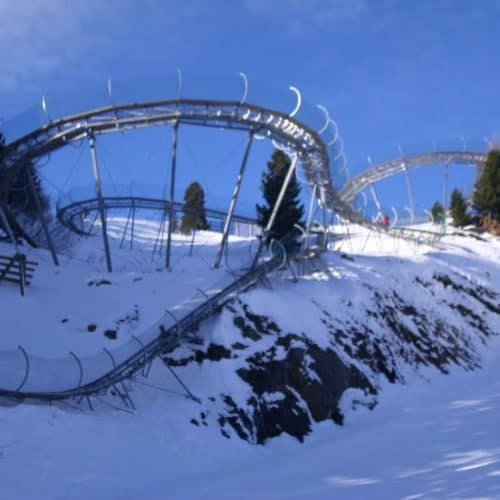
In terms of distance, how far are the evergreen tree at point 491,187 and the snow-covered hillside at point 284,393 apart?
1165 cm

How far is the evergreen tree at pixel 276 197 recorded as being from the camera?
1173 inches

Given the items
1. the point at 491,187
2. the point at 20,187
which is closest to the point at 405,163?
the point at 491,187

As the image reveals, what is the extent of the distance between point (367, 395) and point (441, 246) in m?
15.0

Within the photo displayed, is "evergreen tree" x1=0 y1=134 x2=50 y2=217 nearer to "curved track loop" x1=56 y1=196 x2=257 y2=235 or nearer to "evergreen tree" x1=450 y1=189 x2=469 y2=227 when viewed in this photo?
"curved track loop" x1=56 y1=196 x2=257 y2=235

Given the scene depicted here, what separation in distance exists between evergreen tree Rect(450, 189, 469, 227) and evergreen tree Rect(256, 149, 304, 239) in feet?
45.4

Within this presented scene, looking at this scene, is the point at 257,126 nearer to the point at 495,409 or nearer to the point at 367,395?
the point at 367,395

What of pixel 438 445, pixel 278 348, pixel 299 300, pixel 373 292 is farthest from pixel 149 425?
pixel 373 292

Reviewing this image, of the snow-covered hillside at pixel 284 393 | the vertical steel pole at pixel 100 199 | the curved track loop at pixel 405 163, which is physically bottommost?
the snow-covered hillside at pixel 284 393

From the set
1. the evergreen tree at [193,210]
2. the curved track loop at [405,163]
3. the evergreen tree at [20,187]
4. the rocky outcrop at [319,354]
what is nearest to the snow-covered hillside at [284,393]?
the rocky outcrop at [319,354]

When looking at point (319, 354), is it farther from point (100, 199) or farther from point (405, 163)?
point (405, 163)

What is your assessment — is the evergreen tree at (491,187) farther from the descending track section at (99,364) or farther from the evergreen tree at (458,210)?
the descending track section at (99,364)

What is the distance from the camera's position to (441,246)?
2844cm

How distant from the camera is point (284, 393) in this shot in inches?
541

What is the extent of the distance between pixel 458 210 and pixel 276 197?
51.3 feet
